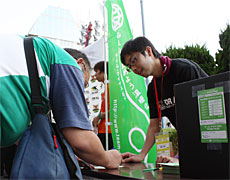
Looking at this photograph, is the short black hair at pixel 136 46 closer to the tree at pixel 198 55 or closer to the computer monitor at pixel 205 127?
the computer monitor at pixel 205 127

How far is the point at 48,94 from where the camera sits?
757mm

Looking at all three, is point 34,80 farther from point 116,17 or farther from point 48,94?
point 116,17

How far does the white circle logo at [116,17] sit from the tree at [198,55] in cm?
309

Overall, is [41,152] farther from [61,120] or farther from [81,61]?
[81,61]

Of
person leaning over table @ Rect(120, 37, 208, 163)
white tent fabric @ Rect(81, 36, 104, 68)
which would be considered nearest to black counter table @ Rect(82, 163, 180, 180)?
person leaning over table @ Rect(120, 37, 208, 163)

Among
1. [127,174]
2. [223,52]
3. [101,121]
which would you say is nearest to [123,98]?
[101,121]

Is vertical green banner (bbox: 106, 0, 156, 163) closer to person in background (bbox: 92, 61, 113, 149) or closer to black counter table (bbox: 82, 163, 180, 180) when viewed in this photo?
person in background (bbox: 92, 61, 113, 149)

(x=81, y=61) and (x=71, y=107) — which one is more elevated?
(x=81, y=61)

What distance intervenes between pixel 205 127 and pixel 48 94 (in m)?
0.55

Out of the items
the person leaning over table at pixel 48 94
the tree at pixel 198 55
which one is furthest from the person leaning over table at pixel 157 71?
the tree at pixel 198 55

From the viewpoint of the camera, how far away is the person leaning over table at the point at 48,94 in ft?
2.25

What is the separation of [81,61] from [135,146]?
1.77 meters

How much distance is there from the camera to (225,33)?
4.77 meters

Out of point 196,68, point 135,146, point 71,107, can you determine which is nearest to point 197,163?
point 71,107
